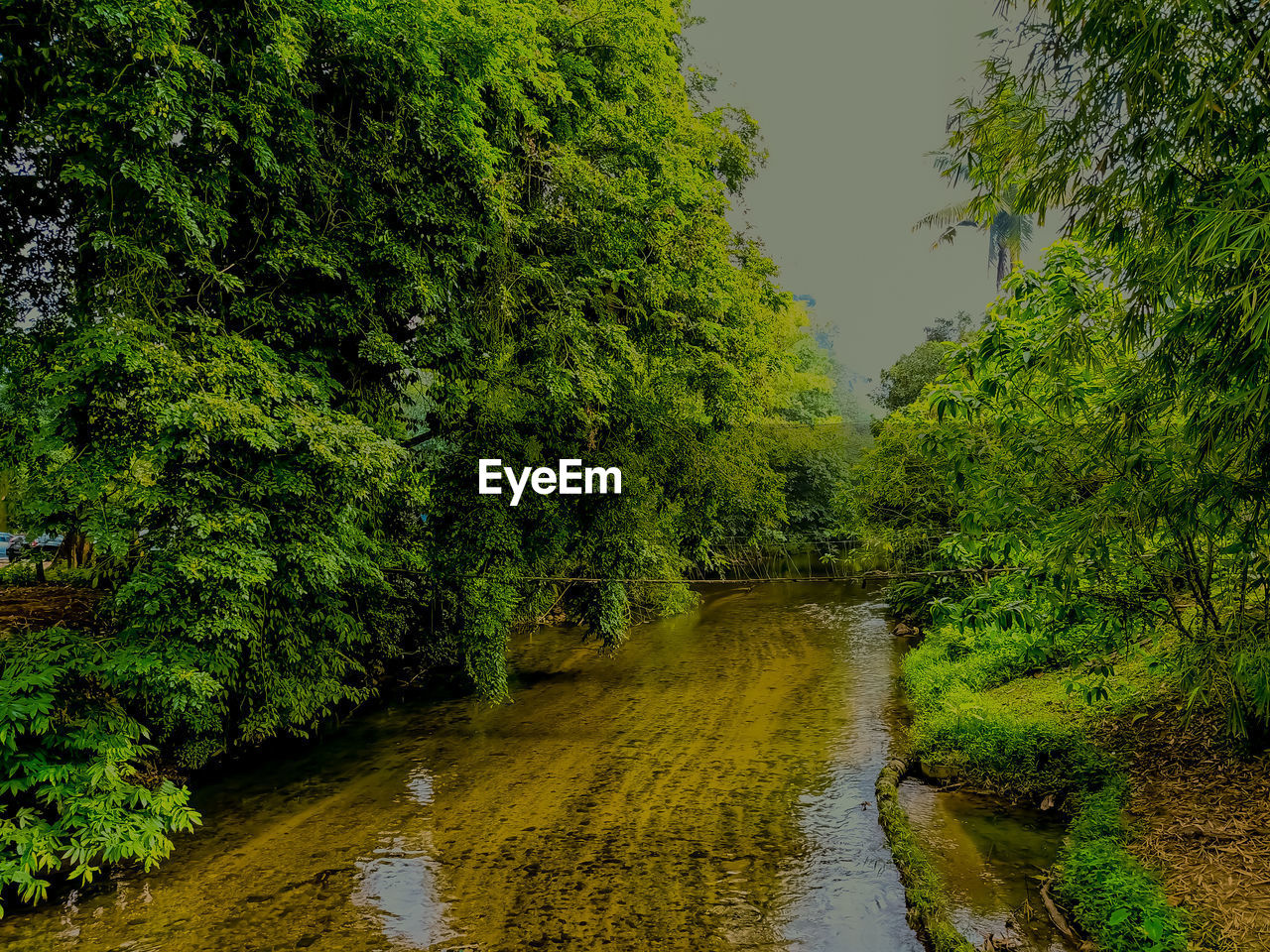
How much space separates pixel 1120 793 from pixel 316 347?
36.3ft

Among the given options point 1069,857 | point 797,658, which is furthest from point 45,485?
point 797,658

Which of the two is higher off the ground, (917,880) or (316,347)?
(316,347)

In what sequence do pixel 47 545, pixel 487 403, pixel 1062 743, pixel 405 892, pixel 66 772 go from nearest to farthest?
pixel 66 772, pixel 405 892, pixel 1062 743, pixel 47 545, pixel 487 403

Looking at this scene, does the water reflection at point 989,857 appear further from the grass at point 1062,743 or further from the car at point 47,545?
the car at point 47,545

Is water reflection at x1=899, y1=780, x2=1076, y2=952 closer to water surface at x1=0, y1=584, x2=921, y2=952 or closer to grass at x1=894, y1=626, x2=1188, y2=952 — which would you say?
grass at x1=894, y1=626, x2=1188, y2=952

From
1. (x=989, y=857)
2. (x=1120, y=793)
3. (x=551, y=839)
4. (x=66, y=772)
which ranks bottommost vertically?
(x=551, y=839)

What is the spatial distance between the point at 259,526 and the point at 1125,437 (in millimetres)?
8465

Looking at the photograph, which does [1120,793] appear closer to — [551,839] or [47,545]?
[551,839]

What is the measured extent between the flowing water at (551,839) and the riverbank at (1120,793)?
0.98 meters

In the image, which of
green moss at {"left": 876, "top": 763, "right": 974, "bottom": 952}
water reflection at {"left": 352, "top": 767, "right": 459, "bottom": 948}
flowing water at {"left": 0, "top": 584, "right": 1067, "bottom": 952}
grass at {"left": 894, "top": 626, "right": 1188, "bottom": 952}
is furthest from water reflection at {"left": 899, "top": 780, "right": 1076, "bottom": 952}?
water reflection at {"left": 352, "top": 767, "right": 459, "bottom": 948}

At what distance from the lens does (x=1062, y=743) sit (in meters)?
8.80

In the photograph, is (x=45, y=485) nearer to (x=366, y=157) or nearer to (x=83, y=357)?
(x=83, y=357)

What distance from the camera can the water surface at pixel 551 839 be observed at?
22.4 ft

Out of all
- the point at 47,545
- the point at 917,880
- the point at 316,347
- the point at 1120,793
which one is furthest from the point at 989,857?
the point at 47,545
